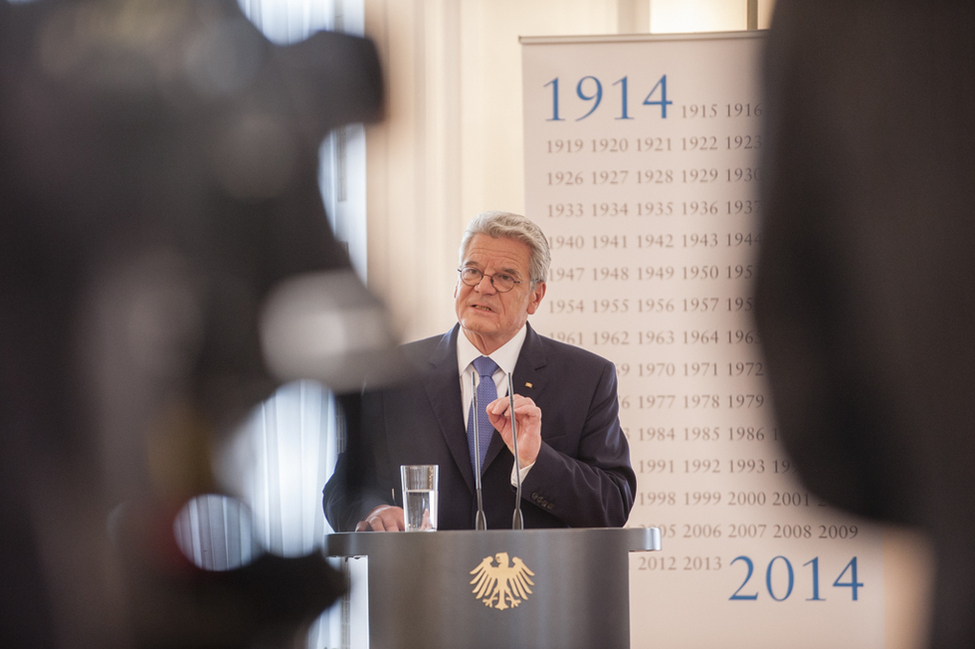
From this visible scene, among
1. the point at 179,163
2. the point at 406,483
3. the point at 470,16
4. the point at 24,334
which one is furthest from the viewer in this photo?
the point at 470,16

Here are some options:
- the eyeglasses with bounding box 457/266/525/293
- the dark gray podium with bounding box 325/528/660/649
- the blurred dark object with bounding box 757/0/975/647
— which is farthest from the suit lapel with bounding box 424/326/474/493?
the blurred dark object with bounding box 757/0/975/647

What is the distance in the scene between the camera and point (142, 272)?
10.8ft

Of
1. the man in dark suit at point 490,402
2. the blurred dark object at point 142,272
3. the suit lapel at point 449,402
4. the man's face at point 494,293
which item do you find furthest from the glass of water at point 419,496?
the blurred dark object at point 142,272

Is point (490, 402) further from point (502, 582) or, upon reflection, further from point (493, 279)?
point (502, 582)

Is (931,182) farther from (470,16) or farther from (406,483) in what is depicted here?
(406,483)

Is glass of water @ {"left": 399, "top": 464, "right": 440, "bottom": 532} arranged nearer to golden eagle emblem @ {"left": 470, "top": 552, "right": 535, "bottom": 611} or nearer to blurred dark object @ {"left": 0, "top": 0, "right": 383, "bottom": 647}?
golden eagle emblem @ {"left": 470, "top": 552, "right": 535, "bottom": 611}

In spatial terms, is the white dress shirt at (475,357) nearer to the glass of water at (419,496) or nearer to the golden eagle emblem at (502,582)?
the glass of water at (419,496)

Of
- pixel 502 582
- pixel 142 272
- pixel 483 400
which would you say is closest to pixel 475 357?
pixel 483 400

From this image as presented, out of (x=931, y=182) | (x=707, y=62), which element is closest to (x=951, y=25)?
(x=931, y=182)

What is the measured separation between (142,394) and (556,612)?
2.06m

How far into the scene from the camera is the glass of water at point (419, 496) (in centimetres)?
180

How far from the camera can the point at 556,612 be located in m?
1.66

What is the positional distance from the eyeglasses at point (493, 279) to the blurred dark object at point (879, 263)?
1031mm

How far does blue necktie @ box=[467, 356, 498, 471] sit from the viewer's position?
252 cm
